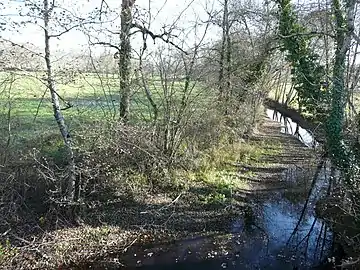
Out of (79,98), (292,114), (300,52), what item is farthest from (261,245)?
(292,114)

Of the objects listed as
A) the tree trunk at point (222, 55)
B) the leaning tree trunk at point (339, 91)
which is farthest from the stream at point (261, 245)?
the tree trunk at point (222, 55)

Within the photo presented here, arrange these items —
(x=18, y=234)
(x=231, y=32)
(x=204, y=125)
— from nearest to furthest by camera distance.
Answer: (x=18, y=234), (x=204, y=125), (x=231, y=32)

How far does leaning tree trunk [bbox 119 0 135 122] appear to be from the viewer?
1215cm

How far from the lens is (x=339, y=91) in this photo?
492 inches

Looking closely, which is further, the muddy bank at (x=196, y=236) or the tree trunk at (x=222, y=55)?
the tree trunk at (x=222, y=55)

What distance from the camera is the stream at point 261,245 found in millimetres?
9180

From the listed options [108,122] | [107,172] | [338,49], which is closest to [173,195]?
[107,172]

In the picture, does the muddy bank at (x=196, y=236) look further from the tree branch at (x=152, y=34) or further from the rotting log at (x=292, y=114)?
the rotting log at (x=292, y=114)

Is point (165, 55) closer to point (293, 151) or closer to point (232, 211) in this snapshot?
point (232, 211)

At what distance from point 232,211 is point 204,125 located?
443 cm

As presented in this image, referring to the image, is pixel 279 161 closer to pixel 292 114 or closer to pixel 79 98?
pixel 79 98

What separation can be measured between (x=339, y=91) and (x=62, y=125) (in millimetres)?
8920

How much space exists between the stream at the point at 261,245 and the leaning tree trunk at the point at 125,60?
15.4 ft

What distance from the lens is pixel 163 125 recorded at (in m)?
13.2
